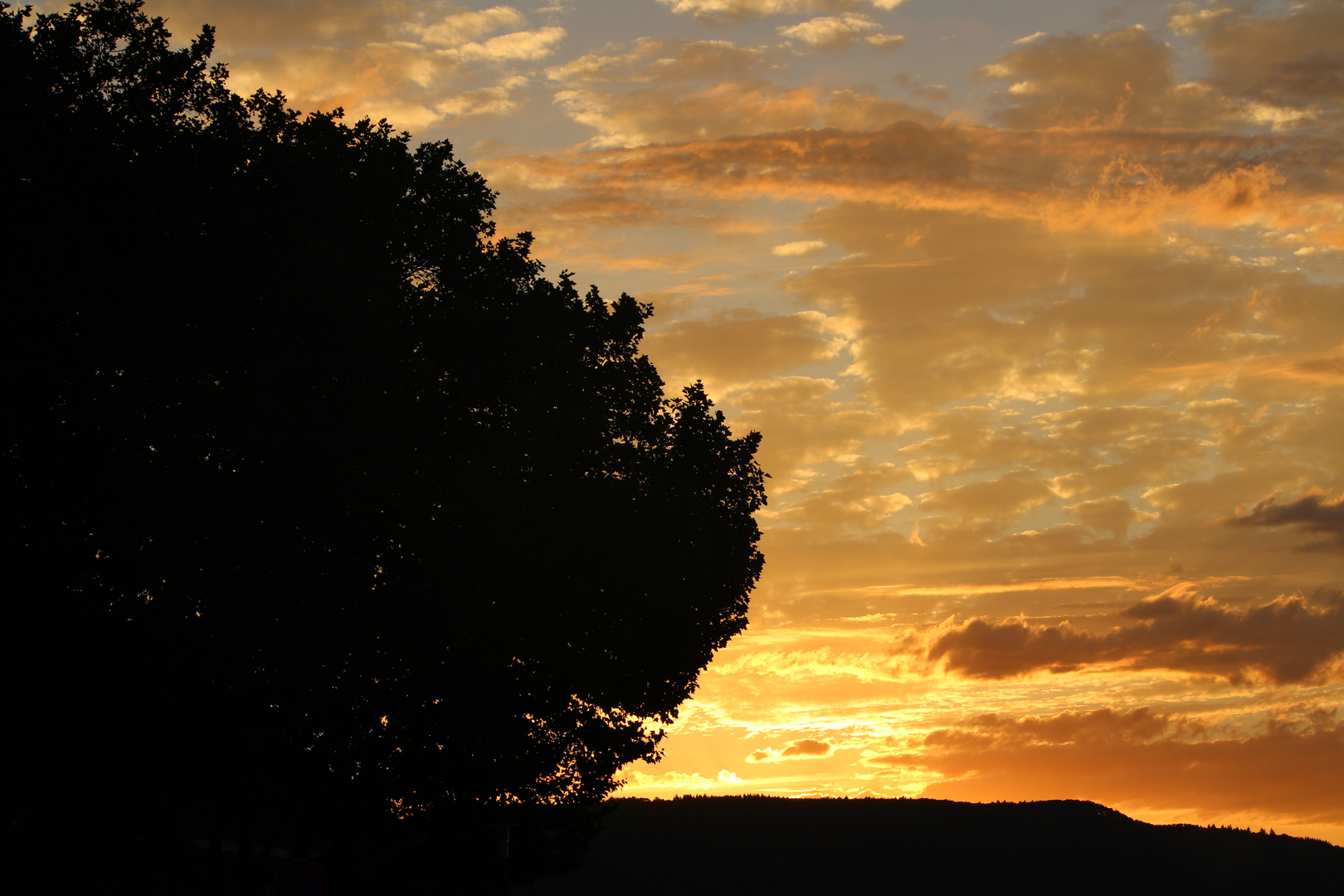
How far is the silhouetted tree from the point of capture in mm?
19359

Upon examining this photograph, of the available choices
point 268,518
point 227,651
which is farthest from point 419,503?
point 227,651

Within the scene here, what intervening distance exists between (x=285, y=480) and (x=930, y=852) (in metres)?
148

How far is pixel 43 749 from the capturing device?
20.1m

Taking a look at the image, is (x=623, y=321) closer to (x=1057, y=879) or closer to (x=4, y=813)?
(x=4, y=813)

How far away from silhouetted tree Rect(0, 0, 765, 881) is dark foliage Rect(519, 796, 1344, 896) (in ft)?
407

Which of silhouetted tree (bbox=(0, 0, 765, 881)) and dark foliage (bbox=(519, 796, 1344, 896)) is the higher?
silhouetted tree (bbox=(0, 0, 765, 881))

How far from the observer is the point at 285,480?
20.9 metres

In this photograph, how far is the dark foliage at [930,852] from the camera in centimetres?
14625

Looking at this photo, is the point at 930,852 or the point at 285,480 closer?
the point at 285,480

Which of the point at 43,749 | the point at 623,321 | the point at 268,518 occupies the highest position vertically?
the point at 623,321

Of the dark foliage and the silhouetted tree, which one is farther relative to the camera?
the dark foliage

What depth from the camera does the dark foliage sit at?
146250 mm

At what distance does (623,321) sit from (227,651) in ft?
38.6

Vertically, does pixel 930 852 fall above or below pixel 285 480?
below
